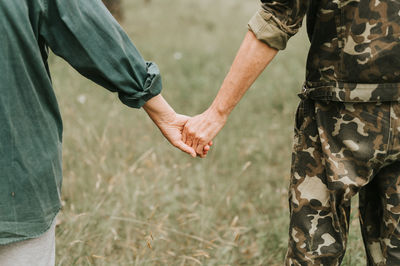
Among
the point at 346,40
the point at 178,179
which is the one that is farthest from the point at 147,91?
the point at 178,179

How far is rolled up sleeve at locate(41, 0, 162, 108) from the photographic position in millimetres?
1401

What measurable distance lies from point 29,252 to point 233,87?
0.98 m

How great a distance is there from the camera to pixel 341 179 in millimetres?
1756

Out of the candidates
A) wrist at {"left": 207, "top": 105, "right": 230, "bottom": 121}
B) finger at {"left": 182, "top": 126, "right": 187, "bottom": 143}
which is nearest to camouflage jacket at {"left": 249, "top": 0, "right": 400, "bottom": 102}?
wrist at {"left": 207, "top": 105, "right": 230, "bottom": 121}

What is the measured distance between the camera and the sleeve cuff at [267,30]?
1769 millimetres

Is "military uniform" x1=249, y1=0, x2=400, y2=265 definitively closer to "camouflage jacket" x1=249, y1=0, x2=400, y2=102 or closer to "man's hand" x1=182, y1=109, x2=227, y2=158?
"camouflage jacket" x1=249, y1=0, x2=400, y2=102

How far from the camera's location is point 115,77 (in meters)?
1.57

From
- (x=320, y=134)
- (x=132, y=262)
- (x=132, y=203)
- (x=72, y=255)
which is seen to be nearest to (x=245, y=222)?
(x=132, y=203)

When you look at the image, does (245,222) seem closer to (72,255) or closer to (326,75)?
(72,255)

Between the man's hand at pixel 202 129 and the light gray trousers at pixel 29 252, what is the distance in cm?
86

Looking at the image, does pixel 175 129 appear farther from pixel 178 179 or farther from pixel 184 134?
pixel 178 179

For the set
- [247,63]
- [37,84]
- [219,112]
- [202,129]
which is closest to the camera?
[37,84]

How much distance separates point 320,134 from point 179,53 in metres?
5.52

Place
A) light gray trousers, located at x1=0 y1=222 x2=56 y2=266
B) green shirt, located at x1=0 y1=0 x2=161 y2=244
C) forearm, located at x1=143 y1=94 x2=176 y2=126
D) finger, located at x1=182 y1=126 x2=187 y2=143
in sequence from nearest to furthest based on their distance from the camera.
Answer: green shirt, located at x1=0 y1=0 x2=161 y2=244 → light gray trousers, located at x1=0 y1=222 x2=56 y2=266 → forearm, located at x1=143 y1=94 x2=176 y2=126 → finger, located at x1=182 y1=126 x2=187 y2=143
